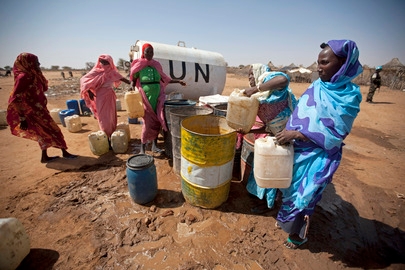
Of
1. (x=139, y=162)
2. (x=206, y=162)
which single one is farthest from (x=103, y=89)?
(x=206, y=162)

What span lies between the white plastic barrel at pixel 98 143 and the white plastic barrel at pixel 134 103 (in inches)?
40.1

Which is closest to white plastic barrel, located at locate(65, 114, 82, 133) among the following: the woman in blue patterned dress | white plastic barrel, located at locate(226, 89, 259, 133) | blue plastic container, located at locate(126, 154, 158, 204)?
blue plastic container, located at locate(126, 154, 158, 204)

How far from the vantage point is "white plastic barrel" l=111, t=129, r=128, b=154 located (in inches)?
174

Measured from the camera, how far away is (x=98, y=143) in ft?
14.1

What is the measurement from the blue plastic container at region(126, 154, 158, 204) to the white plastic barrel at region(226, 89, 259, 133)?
1.42 meters

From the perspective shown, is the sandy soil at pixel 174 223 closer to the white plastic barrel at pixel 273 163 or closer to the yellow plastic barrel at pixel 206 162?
the yellow plastic barrel at pixel 206 162

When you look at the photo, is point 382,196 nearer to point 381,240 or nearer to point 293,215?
point 381,240

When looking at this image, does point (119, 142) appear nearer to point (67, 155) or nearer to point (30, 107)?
point (67, 155)

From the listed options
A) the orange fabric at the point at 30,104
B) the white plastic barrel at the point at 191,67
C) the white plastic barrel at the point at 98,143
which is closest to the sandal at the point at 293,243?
the white plastic barrel at the point at 98,143

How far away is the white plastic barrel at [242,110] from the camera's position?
2.13 m

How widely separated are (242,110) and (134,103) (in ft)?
8.28

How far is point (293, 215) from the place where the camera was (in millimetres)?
2131

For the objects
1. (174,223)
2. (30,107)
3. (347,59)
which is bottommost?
(174,223)

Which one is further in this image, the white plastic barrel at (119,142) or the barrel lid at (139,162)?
the white plastic barrel at (119,142)
